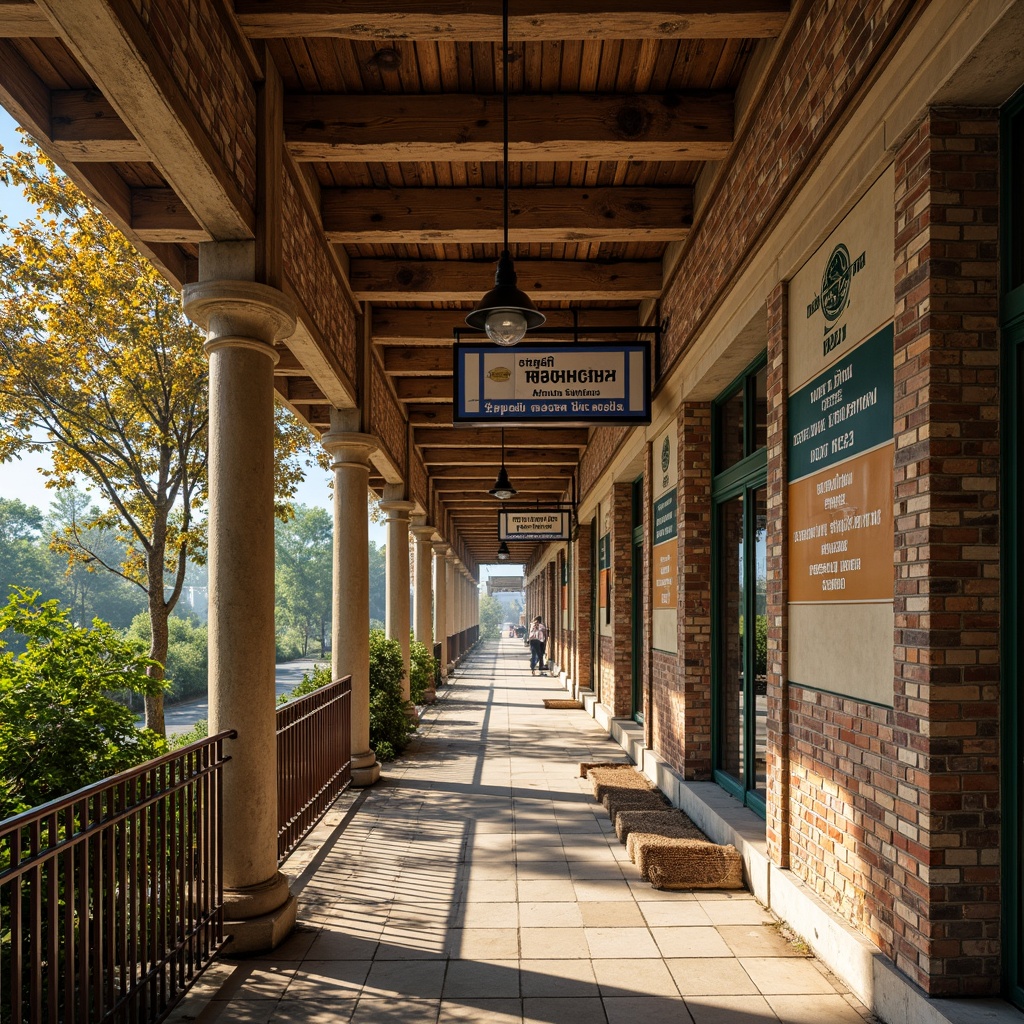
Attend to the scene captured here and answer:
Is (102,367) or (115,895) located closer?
(115,895)

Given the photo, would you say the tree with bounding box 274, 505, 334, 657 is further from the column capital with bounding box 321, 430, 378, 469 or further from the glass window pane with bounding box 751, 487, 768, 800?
the glass window pane with bounding box 751, 487, 768, 800

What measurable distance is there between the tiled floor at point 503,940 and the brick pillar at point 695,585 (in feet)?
3.27

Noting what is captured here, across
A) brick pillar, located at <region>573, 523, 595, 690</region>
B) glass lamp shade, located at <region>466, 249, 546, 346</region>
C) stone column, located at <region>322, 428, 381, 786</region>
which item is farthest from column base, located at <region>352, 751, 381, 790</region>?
brick pillar, located at <region>573, 523, 595, 690</region>

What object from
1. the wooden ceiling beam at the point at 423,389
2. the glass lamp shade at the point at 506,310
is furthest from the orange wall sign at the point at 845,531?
the wooden ceiling beam at the point at 423,389

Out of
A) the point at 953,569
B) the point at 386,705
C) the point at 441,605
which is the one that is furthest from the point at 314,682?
the point at 441,605

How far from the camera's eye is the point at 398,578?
42.9ft

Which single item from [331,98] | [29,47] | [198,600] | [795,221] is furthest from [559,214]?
[198,600]

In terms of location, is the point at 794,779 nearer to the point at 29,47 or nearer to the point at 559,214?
the point at 559,214

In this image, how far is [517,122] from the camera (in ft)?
17.5

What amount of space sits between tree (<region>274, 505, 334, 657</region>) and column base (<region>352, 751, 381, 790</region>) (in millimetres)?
59811

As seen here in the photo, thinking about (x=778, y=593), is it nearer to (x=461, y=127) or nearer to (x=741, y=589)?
(x=741, y=589)

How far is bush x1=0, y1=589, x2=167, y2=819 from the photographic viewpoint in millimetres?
3326

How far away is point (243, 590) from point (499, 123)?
3.12 metres

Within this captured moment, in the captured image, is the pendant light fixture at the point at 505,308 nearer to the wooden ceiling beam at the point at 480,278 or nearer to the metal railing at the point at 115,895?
the metal railing at the point at 115,895
